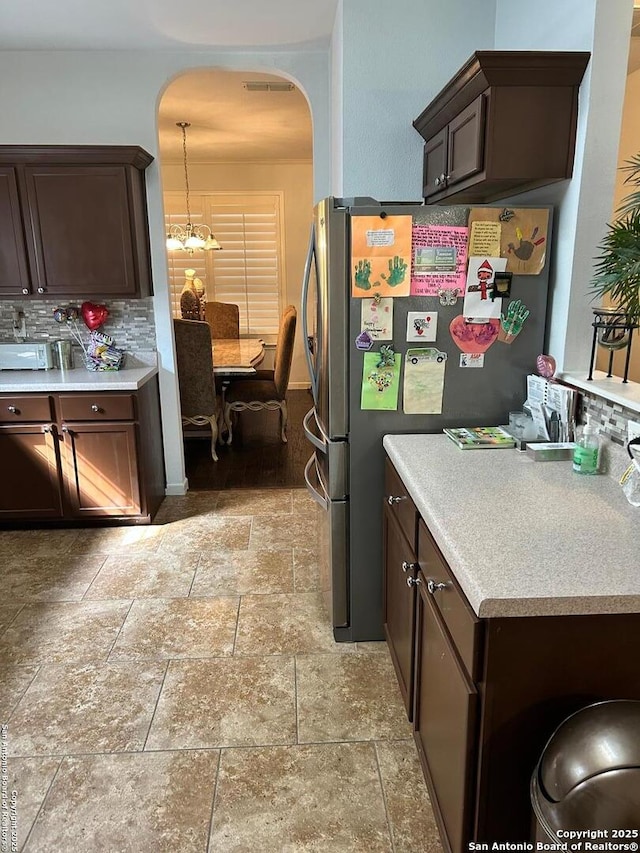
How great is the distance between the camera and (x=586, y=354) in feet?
6.93

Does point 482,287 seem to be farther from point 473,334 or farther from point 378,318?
point 378,318

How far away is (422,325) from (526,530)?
964mm

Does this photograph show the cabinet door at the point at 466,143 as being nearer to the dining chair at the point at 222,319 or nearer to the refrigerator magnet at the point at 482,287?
the refrigerator magnet at the point at 482,287

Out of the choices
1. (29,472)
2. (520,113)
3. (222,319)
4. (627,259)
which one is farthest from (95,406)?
(222,319)

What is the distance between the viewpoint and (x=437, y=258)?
6.84 ft

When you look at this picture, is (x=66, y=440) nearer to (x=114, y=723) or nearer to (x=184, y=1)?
(x=114, y=723)

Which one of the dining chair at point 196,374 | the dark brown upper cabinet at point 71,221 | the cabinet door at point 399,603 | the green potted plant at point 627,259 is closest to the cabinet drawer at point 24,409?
the dark brown upper cabinet at point 71,221

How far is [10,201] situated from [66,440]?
4.51 feet

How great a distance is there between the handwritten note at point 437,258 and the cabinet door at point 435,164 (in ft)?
1.74

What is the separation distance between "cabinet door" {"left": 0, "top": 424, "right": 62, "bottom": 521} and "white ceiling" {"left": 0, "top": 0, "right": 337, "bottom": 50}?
81.0 inches

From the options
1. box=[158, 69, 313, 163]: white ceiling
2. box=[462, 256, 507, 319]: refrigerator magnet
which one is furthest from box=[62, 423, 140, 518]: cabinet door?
box=[158, 69, 313, 163]: white ceiling

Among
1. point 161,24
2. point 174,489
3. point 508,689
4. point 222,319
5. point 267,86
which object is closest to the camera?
point 508,689

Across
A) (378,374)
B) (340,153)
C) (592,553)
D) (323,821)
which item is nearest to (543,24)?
(340,153)

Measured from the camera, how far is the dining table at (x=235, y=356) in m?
4.85
